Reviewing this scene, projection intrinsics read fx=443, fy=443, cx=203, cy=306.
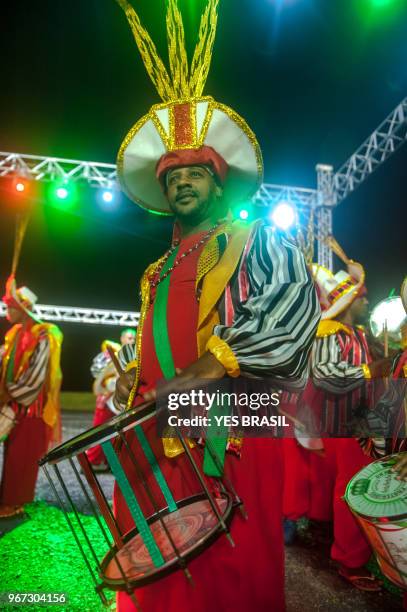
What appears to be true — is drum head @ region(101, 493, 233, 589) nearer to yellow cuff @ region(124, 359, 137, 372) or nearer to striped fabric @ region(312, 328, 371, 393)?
yellow cuff @ region(124, 359, 137, 372)

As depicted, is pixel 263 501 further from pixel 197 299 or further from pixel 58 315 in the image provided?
pixel 58 315

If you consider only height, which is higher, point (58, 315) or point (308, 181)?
point (308, 181)

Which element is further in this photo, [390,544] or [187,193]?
[187,193]

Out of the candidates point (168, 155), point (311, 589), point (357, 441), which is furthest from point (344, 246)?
point (168, 155)

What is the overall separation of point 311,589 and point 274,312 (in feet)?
8.56

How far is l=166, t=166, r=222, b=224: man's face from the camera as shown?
183 cm

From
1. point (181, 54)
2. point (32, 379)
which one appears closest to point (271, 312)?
point (181, 54)

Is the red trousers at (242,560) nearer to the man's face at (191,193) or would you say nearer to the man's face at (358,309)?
the man's face at (191,193)

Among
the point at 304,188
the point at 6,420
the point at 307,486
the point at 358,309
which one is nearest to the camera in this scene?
the point at 307,486

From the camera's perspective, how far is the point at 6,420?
477 cm

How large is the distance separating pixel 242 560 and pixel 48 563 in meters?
2.70

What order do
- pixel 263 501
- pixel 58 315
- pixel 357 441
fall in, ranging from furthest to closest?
pixel 58 315 < pixel 357 441 < pixel 263 501

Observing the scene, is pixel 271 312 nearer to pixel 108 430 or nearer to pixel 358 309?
pixel 108 430

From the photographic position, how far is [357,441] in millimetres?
3391
